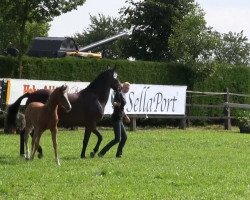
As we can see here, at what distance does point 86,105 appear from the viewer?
15477mm

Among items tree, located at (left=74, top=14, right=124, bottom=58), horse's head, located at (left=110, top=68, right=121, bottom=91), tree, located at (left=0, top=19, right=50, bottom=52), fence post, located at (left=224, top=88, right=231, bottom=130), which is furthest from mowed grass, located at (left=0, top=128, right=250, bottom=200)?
tree, located at (left=74, top=14, right=124, bottom=58)

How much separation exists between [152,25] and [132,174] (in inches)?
1242

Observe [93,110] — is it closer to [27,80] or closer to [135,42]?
[27,80]

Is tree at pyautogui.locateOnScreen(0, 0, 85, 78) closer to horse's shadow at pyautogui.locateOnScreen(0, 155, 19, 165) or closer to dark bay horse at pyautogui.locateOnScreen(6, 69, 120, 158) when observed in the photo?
dark bay horse at pyautogui.locateOnScreen(6, 69, 120, 158)

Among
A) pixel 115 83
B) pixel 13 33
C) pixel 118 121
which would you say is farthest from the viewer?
pixel 13 33

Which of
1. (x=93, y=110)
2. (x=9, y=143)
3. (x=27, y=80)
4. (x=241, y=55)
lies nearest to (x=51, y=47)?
(x=27, y=80)

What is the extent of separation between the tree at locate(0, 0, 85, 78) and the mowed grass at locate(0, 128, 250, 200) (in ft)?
26.3

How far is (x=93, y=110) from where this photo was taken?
15.5m

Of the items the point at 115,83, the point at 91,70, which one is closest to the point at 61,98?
the point at 115,83

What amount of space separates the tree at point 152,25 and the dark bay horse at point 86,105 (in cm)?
2564

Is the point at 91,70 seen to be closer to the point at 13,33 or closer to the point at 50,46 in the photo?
the point at 50,46

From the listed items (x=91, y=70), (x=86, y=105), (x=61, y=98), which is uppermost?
(x=91, y=70)

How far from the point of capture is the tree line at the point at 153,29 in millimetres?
25297

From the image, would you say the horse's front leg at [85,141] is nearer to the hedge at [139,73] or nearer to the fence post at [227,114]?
the hedge at [139,73]
